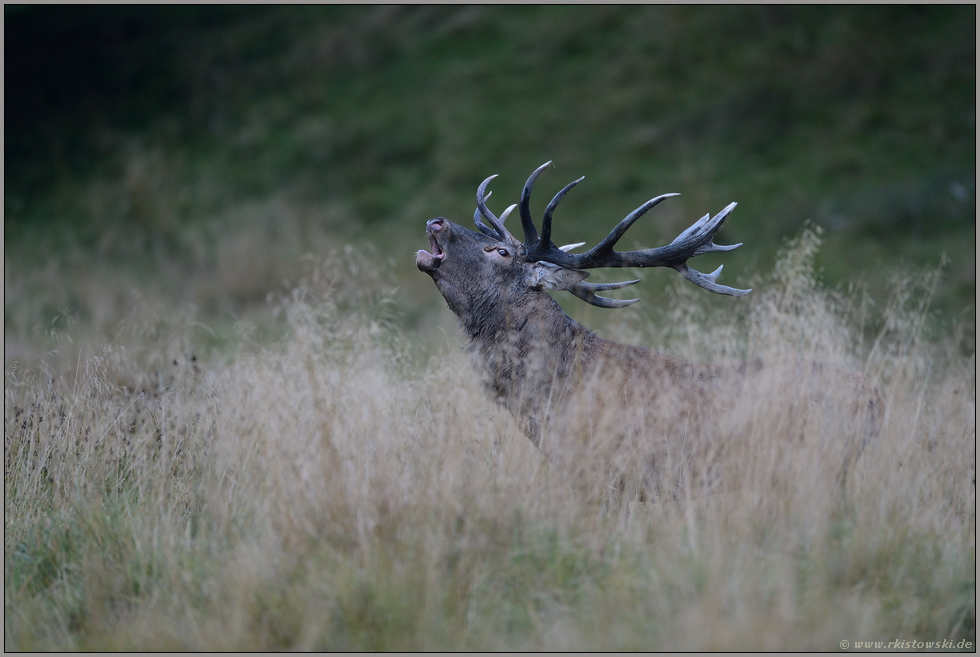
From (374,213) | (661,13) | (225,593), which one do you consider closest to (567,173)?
(374,213)

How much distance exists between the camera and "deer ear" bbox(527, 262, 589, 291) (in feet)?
17.7

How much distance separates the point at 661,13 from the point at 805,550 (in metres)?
21.2

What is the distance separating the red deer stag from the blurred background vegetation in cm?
669

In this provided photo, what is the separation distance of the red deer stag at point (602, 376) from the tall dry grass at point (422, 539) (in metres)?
0.18

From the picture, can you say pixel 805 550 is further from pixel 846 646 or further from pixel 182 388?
pixel 182 388

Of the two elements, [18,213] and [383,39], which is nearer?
[18,213]

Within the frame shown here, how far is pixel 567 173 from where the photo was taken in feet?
59.0

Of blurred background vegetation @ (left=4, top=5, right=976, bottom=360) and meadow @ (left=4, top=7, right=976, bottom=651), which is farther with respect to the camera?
blurred background vegetation @ (left=4, top=5, right=976, bottom=360)

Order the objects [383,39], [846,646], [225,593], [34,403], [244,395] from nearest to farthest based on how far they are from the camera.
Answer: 1. [846,646]
2. [225,593]
3. [34,403]
4. [244,395]
5. [383,39]

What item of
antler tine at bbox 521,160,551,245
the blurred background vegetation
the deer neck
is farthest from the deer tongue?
the blurred background vegetation

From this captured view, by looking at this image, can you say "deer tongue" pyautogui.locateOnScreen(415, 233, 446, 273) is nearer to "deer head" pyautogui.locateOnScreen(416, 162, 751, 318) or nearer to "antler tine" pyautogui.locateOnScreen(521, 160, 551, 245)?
"deer head" pyautogui.locateOnScreen(416, 162, 751, 318)

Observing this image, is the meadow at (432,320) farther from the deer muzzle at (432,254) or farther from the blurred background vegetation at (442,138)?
the deer muzzle at (432,254)

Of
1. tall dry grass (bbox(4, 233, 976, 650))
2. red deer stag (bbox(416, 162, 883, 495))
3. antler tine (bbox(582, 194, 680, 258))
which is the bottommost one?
tall dry grass (bbox(4, 233, 976, 650))

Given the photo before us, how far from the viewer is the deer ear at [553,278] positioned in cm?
541
